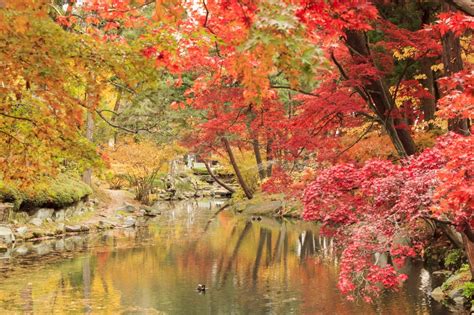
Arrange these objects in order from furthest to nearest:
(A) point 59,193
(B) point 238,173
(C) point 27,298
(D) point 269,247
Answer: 1. (B) point 238,173
2. (A) point 59,193
3. (D) point 269,247
4. (C) point 27,298

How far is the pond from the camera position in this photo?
1074 centimetres

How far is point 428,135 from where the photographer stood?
39.8 feet

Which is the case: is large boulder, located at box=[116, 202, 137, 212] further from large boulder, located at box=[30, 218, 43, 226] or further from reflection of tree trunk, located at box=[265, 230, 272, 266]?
reflection of tree trunk, located at box=[265, 230, 272, 266]

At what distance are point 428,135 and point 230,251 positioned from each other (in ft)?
24.7

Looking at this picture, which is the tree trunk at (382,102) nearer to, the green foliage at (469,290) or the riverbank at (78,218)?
the green foliage at (469,290)

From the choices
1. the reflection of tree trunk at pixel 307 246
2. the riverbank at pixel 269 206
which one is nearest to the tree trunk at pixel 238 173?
the riverbank at pixel 269 206

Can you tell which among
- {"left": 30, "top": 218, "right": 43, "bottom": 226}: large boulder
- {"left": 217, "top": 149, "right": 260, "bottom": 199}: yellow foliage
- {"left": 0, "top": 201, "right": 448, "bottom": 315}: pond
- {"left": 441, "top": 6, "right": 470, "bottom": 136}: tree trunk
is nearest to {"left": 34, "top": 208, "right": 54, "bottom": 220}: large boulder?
{"left": 30, "top": 218, "right": 43, "bottom": 226}: large boulder

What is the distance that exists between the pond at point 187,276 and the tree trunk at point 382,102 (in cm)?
304

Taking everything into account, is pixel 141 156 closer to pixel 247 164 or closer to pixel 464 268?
pixel 247 164

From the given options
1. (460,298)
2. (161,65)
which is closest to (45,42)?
(161,65)

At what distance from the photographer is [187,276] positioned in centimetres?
1363

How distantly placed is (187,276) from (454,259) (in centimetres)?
613

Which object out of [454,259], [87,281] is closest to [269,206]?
[454,259]

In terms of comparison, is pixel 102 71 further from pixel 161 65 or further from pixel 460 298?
pixel 460 298
